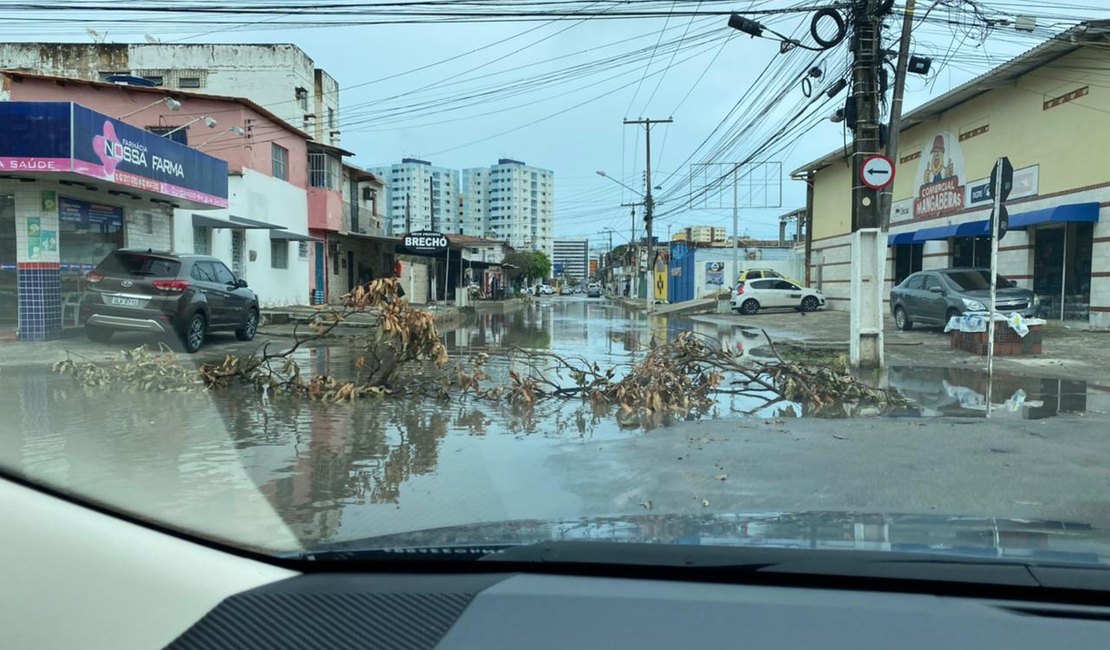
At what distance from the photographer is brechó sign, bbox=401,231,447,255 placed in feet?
95.8

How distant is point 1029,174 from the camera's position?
22156 mm

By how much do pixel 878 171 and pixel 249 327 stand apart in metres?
11.9

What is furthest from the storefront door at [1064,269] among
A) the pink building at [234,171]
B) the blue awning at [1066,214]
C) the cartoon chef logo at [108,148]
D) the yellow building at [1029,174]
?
the cartoon chef logo at [108,148]

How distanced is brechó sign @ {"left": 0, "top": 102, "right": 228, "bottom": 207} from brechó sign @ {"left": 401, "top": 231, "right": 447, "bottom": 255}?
12007mm

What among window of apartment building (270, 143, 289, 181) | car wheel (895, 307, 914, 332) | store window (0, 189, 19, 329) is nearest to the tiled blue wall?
store window (0, 189, 19, 329)

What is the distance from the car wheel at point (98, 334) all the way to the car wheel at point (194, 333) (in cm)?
107

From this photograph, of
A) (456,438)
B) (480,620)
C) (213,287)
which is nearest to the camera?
(480,620)

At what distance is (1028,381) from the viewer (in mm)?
11320

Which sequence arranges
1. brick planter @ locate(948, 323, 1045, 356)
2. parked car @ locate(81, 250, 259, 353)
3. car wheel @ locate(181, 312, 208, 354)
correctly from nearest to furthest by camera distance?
parked car @ locate(81, 250, 259, 353) < car wheel @ locate(181, 312, 208, 354) < brick planter @ locate(948, 323, 1045, 356)

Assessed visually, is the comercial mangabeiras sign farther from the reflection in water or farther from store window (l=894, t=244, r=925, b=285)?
the reflection in water

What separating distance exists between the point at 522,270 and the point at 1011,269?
60072 mm

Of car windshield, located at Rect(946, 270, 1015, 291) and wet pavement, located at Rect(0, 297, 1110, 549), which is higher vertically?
car windshield, located at Rect(946, 270, 1015, 291)

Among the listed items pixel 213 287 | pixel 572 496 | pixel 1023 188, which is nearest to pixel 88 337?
pixel 213 287

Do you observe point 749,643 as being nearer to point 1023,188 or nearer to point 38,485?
point 38,485
